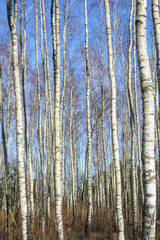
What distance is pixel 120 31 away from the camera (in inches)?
339

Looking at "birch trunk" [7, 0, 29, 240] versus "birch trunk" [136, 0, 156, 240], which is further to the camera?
"birch trunk" [7, 0, 29, 240]

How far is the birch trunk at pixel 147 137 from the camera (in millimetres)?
2461

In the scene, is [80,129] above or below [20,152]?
above

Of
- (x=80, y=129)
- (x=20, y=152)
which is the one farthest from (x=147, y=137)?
(x=80, y=129)

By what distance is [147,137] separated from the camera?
2.60 meters

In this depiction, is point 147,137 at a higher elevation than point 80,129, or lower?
lower

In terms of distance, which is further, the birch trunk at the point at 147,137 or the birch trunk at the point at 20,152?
the birch trunk at the point at 20,152

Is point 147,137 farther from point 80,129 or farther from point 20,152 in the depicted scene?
point 80,129

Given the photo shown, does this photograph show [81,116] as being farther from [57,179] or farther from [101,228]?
[57,179]

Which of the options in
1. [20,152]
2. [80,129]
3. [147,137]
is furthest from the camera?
[80,129]

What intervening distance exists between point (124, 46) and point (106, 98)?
3130 millimetres

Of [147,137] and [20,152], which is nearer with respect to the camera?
[147,137]

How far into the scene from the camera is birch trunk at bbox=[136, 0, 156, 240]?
96.9 inches

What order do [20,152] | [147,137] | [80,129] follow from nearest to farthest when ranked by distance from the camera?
1. [147,137]
2. [20,152]
3. [80,129]
